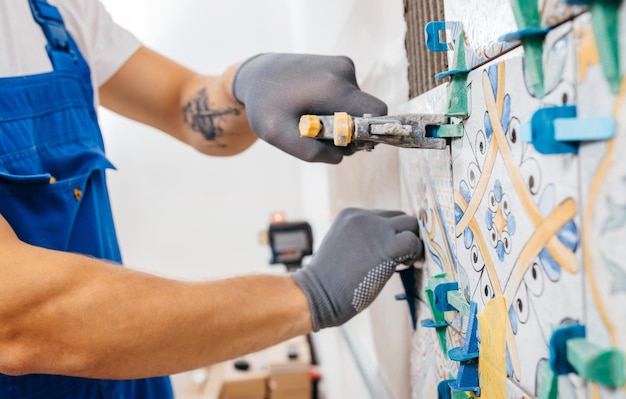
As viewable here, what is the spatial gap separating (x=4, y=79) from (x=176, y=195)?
6.73 feet

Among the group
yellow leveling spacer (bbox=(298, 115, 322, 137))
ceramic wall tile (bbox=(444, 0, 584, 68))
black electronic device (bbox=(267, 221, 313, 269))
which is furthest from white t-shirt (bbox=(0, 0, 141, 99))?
black electronic device (bbox=(267, 221, 313, 269))

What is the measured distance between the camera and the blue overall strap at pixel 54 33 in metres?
0.92

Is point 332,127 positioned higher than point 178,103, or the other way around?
point 178,103

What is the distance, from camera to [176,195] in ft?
9.34

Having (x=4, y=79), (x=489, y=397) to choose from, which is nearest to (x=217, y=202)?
(x=4, y=79)

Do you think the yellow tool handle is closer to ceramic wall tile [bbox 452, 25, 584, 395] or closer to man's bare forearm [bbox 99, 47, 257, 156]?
ceramic wall tile [bbox 452, 25, 584, 395]

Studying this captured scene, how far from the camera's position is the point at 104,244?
3.13 ft

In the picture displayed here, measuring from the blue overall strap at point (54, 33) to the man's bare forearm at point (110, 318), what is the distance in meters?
0.44

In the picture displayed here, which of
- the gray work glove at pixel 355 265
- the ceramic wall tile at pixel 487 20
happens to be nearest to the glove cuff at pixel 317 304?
the gray work glove at pixel 355 265

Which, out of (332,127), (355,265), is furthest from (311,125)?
(355,265)

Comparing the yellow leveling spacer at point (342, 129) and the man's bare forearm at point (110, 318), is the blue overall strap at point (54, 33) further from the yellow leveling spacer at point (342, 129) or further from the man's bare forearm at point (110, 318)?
the yellow leveling spacer at point (342, 129)

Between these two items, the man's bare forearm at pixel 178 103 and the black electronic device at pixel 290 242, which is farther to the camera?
the black electronic device at pixel 290 242

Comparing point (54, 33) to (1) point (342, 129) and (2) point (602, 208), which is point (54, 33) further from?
(2) point (602, 208)

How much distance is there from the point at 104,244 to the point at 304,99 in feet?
1.56
